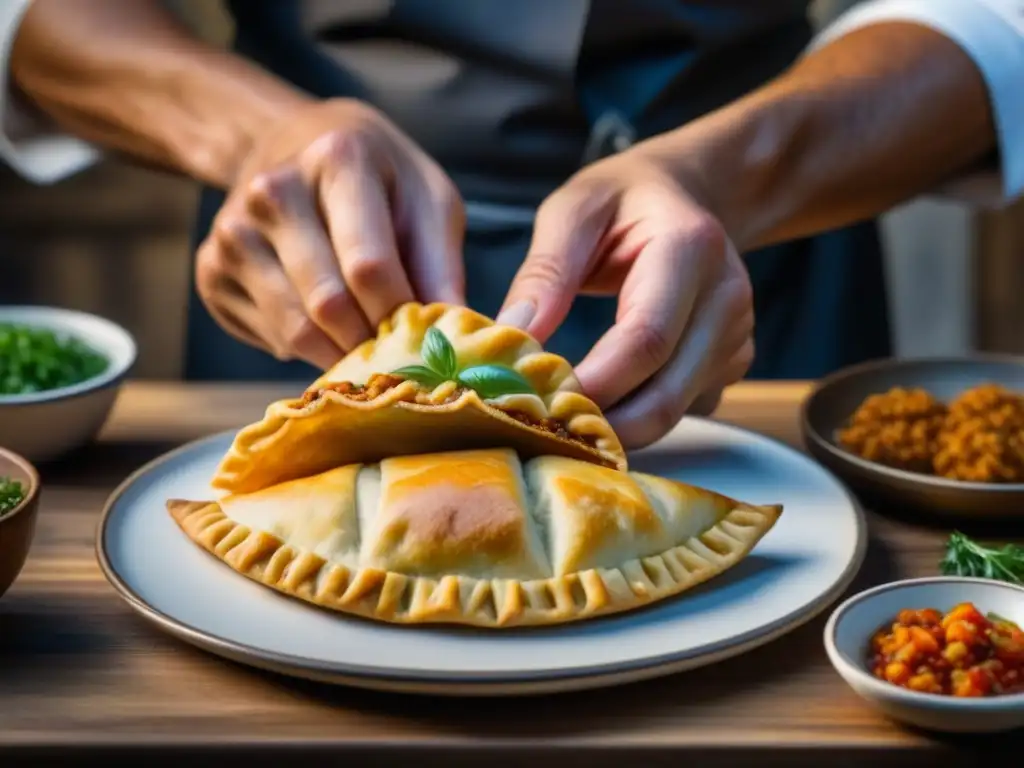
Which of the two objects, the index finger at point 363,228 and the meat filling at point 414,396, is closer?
the meat filling at point 414,396

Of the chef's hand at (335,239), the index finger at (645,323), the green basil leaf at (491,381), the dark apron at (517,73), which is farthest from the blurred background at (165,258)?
the green basil leaf at (491,381)

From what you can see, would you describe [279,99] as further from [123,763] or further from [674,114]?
[123,763]

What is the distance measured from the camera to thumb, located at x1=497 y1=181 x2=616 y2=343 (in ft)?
6.79

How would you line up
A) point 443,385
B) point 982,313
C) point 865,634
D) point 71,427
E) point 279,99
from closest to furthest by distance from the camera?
point 865,634 → point 443,385 → point 71,427 → point 279,99 → point 982,313

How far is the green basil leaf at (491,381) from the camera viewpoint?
1.81 m

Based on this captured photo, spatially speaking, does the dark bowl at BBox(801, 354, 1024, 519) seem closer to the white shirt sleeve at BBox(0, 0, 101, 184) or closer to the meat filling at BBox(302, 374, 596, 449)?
the meat filling at BBox(302, 374, 596, 449)

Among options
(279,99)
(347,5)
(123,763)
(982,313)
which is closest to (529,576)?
(123,763)

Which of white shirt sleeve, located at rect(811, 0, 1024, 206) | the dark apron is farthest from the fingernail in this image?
white shirt sleeve, located at rect(811, 0, 1024, 206)

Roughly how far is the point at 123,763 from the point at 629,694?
21.1 inches

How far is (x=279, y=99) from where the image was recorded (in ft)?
8.63

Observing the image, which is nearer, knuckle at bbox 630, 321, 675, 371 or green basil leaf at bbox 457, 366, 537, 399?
green basil leaf at bbox 457, 366, 537, 399

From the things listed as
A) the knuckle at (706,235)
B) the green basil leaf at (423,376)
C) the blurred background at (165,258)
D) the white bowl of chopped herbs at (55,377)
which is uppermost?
the knuckle at (706,235)

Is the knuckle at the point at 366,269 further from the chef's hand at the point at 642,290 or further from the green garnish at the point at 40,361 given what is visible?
the green garnish at the point at 40,361

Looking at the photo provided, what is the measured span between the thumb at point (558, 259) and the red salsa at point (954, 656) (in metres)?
0.73
